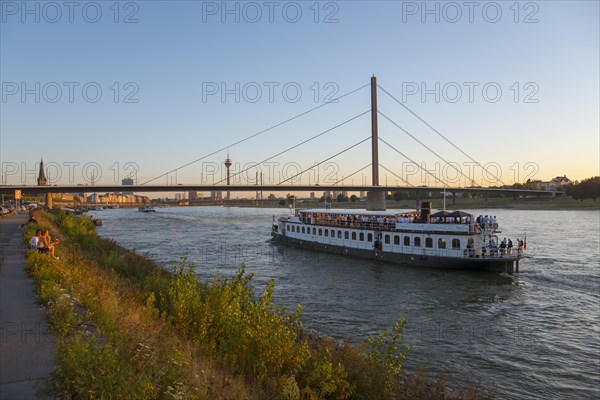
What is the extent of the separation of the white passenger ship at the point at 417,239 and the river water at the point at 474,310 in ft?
3.73

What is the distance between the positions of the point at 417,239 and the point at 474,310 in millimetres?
13473

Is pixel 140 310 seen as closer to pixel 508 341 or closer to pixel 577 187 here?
pixel 508 341

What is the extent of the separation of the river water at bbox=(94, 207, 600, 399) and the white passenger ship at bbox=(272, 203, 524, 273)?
44.8 inches

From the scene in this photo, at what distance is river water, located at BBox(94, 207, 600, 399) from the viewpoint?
1348cm

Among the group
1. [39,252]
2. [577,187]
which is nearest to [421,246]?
[39,252]

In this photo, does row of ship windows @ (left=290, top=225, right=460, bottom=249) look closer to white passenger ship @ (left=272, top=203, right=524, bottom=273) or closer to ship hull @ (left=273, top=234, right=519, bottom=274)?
white passenger ship @ (left=272, top=203, right=524, bottom=273)

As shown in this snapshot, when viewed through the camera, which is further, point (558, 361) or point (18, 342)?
point (558, 361)

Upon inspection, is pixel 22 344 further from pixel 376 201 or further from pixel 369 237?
pixel 376 201

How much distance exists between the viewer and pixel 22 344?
808 centimetres

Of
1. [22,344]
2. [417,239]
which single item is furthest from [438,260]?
[22,344]

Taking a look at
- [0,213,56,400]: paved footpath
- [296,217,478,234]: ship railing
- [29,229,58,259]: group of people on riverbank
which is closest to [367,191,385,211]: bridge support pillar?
[296,217,478,234]: ship railing

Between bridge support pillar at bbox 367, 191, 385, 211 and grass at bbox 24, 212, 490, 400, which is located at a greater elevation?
bridge support pillar at bbox 367, 191, 385, 211

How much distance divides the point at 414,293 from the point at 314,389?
58.7ft

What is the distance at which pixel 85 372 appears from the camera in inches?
211
